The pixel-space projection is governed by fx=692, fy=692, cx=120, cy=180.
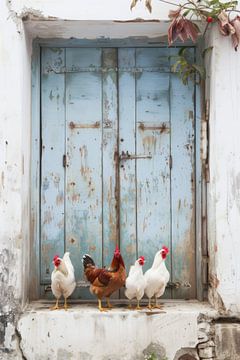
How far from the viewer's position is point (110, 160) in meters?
5.17

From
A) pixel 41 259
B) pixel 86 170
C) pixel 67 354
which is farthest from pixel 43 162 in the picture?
pixel 67 354

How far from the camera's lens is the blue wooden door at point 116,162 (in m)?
5.13

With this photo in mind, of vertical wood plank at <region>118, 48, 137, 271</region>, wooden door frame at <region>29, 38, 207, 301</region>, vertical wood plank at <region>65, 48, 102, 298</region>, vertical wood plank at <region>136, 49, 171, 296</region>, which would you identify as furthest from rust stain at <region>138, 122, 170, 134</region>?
vertical wood plank at <region>65, 48, 102, 298</region>

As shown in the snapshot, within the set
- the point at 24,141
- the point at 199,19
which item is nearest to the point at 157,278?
the point at 24,141

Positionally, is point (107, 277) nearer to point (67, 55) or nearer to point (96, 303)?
point (96, 303)

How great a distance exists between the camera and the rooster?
4700 mm

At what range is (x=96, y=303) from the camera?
503 centimetres

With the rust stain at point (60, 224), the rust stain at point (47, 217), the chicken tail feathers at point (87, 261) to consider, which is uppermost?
the rust stain at point (47, 217)

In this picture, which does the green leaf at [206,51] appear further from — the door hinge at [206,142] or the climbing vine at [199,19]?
the door hinge at [206,142]

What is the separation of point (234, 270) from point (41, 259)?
55.8 inches

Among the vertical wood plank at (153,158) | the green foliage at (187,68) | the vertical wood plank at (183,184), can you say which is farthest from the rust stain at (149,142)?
the green foliage at (187,68)

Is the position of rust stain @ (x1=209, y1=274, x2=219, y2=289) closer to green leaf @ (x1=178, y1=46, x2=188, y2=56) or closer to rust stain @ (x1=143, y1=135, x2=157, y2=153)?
rust stain @ (x1=143, y1=135, x2=157, y2=153)

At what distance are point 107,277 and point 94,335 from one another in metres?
0.40

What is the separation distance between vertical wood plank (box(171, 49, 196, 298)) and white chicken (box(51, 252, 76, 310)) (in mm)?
803
